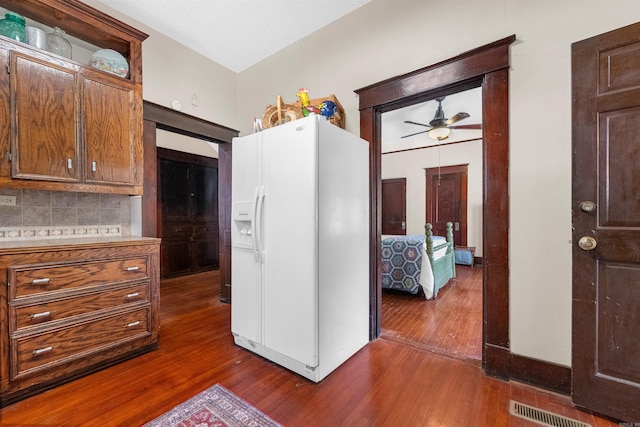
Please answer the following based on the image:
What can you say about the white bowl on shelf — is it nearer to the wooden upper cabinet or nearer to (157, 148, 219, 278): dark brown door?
the wooden upper cabinet

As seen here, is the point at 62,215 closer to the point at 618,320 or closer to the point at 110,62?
the point at 110,62

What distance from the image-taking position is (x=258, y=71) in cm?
336

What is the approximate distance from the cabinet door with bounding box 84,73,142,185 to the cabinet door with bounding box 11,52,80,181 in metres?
0.08

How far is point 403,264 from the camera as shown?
3672 millimetres

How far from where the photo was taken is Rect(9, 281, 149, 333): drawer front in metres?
1.64

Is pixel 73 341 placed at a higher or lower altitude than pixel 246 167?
lower

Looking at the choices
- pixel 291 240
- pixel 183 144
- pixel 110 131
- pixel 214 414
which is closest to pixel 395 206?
pixel 183 144

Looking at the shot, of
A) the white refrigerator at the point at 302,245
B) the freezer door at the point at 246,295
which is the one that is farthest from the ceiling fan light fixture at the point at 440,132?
the freezer door at the point at 246,295

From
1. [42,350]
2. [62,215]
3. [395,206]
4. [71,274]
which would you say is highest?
[395,206]

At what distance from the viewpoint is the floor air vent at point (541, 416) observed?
1.43m

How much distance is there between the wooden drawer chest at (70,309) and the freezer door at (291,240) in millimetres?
1014

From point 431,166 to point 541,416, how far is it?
5699mm

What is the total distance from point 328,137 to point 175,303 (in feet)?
9.86

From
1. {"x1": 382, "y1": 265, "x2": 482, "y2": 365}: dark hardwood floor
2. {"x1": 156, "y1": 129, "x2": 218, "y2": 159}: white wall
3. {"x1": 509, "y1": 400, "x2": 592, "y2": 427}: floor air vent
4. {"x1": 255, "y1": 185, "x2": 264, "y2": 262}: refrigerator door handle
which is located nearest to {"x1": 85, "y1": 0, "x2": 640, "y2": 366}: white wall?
{"x1": 509, "y1": 400, "x2": 592, "y2": 427}: floor air vent
